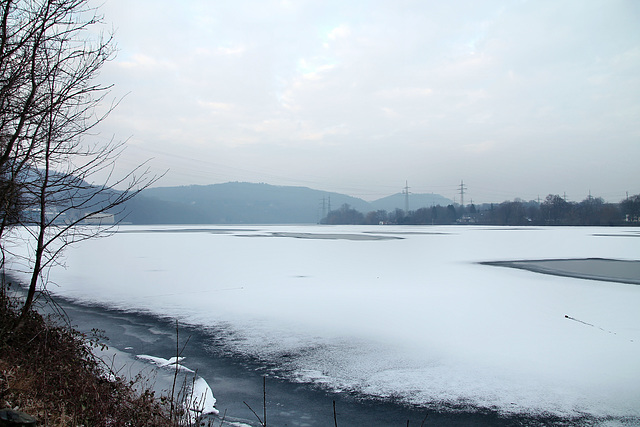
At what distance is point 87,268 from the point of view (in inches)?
714

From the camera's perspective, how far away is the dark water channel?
4.89 metres

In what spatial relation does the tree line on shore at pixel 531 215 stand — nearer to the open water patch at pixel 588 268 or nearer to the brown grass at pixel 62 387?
the open water patch at pixel 588 268

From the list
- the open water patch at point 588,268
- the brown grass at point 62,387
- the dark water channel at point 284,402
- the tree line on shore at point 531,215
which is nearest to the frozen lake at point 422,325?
the dark water channel at point 284,402

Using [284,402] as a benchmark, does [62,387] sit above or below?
above

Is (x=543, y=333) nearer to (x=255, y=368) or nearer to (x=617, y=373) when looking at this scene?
(x=617, y=373)

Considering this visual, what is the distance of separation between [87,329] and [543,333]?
8527 mm

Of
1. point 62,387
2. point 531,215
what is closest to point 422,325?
point 62,387

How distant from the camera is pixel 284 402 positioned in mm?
5406

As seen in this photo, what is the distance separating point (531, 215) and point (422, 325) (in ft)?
388

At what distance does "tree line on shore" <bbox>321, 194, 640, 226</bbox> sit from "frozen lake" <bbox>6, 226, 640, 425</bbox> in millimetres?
85091

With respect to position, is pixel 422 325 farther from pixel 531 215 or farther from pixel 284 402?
pixel 531 215

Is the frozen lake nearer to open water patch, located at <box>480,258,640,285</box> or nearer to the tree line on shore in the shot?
open water patch, located at <box>480,258,640,285</box>

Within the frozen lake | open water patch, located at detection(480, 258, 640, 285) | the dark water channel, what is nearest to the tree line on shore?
open water patch, located at detection(480, 258, 640, 285)

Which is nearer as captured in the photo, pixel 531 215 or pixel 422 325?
pixel 422 325
